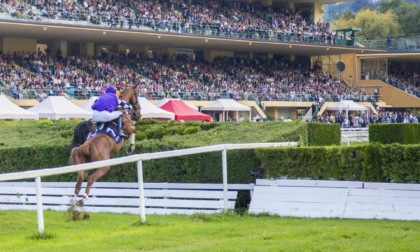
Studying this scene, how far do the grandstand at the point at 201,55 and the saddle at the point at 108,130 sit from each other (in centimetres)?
2515

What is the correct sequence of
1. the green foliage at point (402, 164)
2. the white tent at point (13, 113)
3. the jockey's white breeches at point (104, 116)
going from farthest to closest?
1. the white tent at point (13, 113)
2. the jockey's white breeches at point (104, 116)
3. the green foliage at point (402, 164)

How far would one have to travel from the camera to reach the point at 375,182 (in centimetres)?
1120

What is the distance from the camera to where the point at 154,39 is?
4778 cm

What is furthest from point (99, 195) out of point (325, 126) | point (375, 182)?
point (325, 126)

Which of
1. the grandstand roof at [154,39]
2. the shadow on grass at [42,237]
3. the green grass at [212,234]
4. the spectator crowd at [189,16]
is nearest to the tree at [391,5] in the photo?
the spectator crowd at [189,16]

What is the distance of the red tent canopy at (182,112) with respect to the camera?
3400 cm

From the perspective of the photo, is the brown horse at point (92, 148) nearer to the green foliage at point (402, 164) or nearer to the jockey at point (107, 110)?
the jockey at point (107, 110)

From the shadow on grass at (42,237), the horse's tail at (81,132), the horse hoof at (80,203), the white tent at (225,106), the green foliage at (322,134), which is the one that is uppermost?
the horse's tail at (81,132)

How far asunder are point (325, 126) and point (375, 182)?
768cm

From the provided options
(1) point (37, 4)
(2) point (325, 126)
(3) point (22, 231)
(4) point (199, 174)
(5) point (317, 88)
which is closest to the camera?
(3) point (22, 231)

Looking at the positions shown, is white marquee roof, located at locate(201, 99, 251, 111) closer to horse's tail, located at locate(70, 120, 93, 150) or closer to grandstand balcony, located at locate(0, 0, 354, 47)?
grandstand balcony, located at locate(0, 0, 354, 47)

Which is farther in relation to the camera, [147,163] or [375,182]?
[147,163]

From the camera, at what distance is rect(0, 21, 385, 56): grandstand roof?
42.3 m

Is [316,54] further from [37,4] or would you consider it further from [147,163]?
[147,163]
